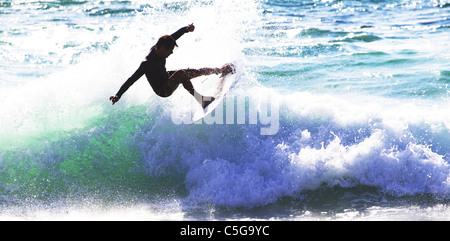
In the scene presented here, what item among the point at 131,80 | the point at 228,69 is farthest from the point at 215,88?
the point at 131,80

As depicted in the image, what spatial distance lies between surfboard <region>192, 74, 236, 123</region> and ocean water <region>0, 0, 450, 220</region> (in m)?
A: 0.16

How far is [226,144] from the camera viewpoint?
8.30 m

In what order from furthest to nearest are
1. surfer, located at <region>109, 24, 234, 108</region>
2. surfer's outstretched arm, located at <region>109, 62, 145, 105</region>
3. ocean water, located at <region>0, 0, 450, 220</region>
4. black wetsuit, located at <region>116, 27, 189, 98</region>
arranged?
ocean water, located at <region>0, 0, 450, 220</region>, black wetsuit, located at <region>116, 27, 189, 98</region>, surfer, located at <region>109, 24, 234, 108</region>, surfer's outstretched arm, located at <region>109, 62, 145, 105</region>

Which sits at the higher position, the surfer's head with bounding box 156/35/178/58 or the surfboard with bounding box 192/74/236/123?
the surfer's head with bounding box 156/35/178/58

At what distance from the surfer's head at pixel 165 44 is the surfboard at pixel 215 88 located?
1.04 meters

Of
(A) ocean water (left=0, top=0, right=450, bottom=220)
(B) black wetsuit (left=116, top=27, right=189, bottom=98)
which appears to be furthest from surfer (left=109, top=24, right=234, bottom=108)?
(A) ocean water (left=0, top=0, right=450, bottom=220)

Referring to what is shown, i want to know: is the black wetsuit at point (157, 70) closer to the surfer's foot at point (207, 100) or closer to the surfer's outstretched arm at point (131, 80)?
the surfer's outstretched arm at point (131, 80)

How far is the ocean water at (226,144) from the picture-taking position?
7180 millimetres

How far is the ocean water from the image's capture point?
7.18 m

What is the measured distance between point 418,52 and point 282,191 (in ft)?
27.3
